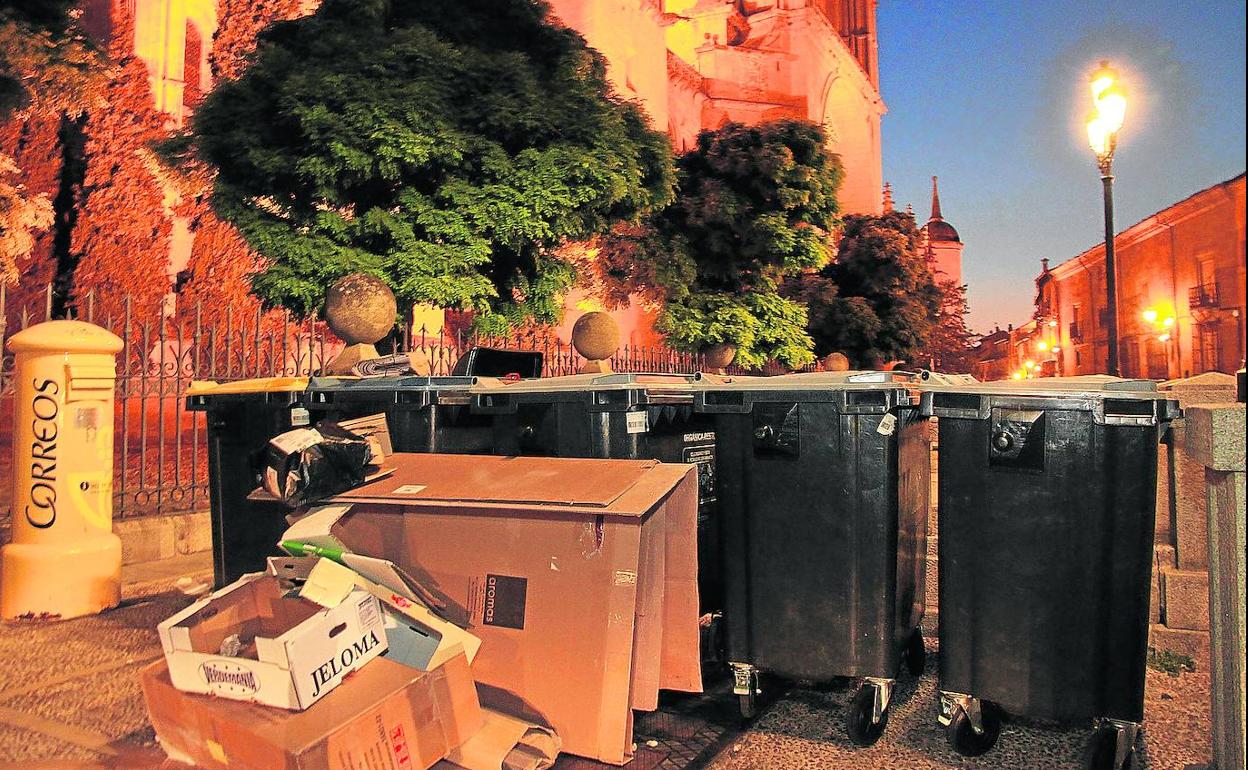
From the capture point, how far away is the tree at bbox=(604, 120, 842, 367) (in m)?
12.2

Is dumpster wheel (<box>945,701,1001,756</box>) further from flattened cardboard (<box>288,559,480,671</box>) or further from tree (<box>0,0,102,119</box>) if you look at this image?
tree (<box>0,0,102,119</box>)

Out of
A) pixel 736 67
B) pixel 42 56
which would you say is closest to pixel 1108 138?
pixel 42 56

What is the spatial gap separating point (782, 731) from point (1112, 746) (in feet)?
3.98

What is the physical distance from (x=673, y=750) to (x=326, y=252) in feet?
18.7

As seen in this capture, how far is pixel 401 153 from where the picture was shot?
6938 millimetres

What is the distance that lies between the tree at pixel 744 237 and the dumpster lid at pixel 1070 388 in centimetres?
907

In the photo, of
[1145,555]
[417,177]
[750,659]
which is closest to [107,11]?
[417,177]

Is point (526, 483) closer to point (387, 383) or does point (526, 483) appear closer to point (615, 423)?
point (615, 423)

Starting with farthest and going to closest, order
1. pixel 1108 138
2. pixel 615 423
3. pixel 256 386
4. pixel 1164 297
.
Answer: pixel 1164 297 → pixel 1108 138 → pixel 256 386 → pixel 615 423

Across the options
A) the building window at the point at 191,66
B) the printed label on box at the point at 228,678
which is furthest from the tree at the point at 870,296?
the printed label on box at the point at 228,678

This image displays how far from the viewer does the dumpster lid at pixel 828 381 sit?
3.26 m

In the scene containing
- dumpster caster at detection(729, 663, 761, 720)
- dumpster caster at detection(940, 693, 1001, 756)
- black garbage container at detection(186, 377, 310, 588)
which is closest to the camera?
dumpster caster at detection(940, 693, 1001, 756)

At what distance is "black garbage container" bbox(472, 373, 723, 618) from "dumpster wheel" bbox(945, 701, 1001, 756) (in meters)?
1.30

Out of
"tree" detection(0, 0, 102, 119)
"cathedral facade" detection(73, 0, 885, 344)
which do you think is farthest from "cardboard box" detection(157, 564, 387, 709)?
"tree" detection(0, 0, 102, 119)
